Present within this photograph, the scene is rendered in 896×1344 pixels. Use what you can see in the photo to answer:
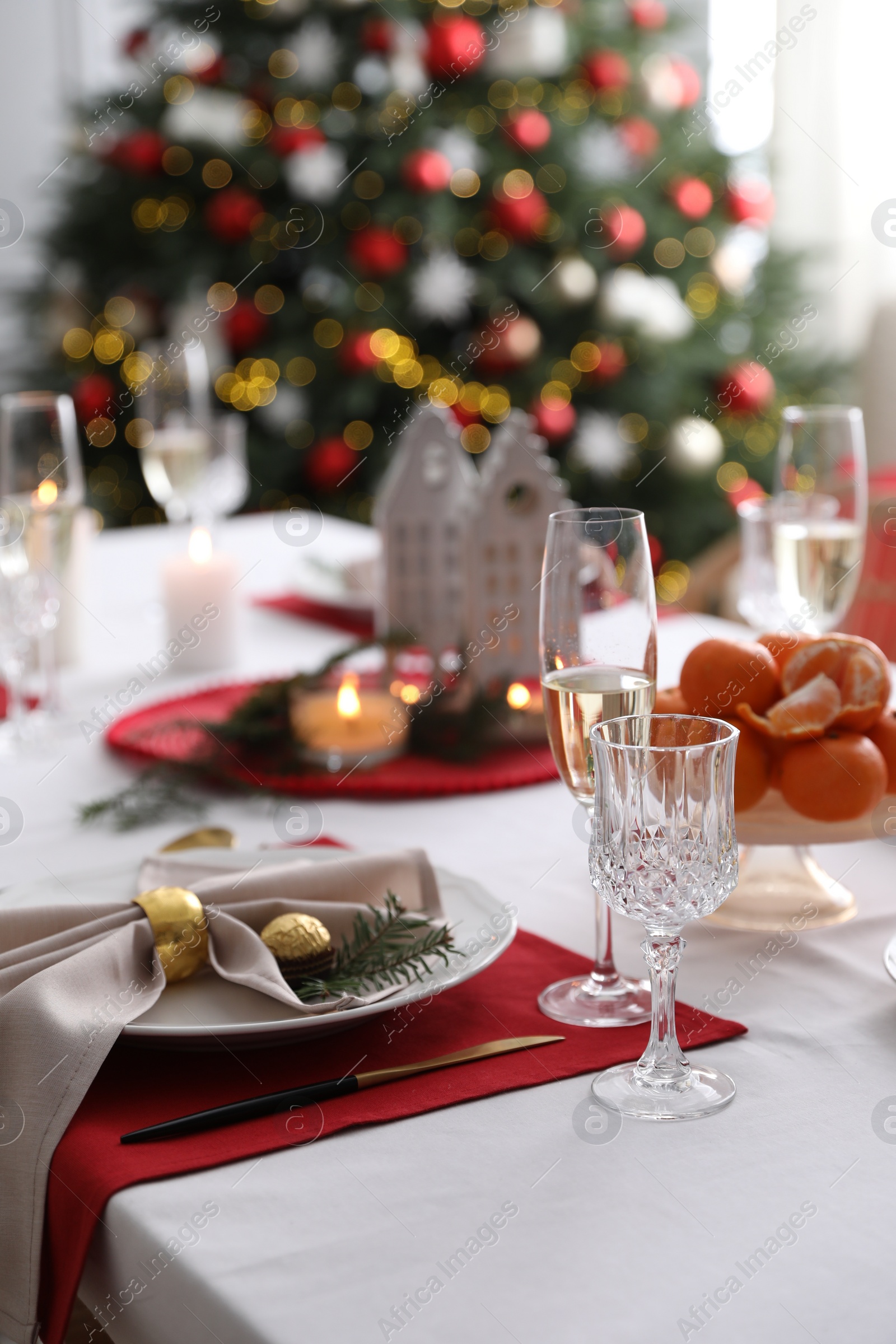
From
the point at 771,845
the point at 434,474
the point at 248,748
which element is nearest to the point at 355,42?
the point at 434,474

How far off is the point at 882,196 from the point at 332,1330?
3965mm

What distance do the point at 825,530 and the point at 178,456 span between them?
0.81m

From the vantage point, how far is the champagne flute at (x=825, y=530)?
126 centimetres

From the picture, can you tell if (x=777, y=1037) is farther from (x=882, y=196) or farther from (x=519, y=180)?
(x=882, y=196)

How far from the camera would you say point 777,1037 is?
77cm

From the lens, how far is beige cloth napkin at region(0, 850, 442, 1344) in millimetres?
668

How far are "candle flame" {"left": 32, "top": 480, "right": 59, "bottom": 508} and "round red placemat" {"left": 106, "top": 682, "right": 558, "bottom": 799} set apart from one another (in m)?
0.25

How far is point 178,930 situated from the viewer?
0.79m

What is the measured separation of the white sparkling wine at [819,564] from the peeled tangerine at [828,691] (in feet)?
1.10

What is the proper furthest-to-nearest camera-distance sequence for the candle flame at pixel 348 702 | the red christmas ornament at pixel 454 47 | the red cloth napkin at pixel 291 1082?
the red christmas ornament at pixel 454 47 → the candle flame at pixel 348 702 → the red cloth napkin at pixel 291 1082

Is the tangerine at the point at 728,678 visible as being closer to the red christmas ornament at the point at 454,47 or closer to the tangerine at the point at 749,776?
the tangerine at the point at 749,776

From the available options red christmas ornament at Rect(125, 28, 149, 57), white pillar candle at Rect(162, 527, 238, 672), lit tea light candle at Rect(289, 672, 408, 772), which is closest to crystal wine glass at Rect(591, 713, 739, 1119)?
lit tea light candle at Rect(289, 672, 408, 772)

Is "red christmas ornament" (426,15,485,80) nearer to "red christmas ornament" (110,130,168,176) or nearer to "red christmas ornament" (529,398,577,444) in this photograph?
"red christmas ornament" (110,130,168,176)

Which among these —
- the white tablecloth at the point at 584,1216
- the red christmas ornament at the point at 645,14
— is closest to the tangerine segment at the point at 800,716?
the white tablecloth at the point at 584,1216
